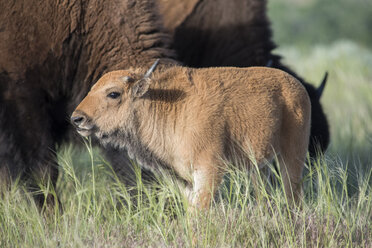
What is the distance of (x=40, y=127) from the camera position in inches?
213

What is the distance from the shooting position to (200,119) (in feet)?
13.7

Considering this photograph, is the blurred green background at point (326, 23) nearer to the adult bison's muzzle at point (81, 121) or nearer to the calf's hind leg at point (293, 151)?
the calf's hind leg at point (293, 151)

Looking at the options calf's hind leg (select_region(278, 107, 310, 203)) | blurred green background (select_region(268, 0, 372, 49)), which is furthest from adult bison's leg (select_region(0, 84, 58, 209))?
blurred green background (select_region(268, 0, 372, 49))

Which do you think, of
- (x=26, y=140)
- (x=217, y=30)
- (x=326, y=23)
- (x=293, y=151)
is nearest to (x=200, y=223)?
(x=293, y=151)

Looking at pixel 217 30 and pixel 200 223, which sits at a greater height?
pixel 217 30

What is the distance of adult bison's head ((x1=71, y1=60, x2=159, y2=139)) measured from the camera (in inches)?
164

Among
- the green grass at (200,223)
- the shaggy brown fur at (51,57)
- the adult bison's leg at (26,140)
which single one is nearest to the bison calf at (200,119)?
the green grass at (200,223)

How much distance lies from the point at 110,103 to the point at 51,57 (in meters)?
1.41

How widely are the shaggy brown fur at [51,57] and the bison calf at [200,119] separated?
106 centimetres

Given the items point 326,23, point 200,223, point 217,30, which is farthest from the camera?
point 326,23

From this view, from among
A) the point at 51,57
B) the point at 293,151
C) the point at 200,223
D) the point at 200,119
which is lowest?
the point at 200,223

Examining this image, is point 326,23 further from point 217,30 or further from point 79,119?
point 79,119

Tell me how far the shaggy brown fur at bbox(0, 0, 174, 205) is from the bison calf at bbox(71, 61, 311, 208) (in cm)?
106

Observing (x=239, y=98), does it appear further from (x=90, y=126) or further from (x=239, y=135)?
(x=90, y=126)
